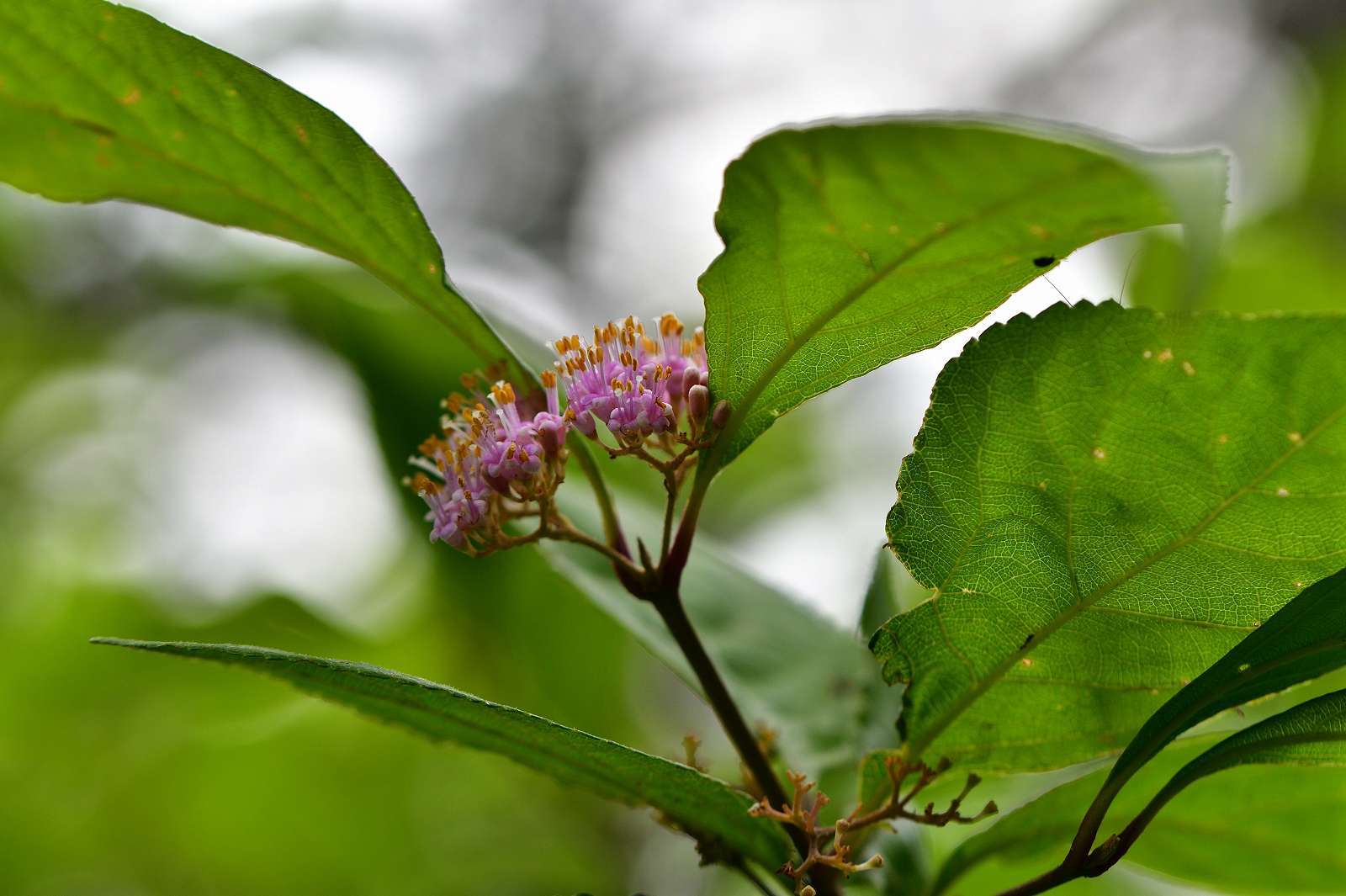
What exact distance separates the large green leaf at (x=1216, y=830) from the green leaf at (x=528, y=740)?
0.29 m

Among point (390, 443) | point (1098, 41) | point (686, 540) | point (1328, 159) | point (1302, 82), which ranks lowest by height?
point (686, 540)

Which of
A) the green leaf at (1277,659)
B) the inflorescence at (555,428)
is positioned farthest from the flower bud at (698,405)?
the green leaf at (1277,659)

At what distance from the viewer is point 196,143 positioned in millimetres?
1101

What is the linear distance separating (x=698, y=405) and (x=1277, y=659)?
1.71 feet

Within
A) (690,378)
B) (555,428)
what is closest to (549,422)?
(555,428)

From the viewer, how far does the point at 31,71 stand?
1.10 m

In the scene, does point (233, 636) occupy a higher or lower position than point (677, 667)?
higher

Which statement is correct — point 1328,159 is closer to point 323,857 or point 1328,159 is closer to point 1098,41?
point 323,857

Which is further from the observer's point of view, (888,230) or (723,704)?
(723,704)

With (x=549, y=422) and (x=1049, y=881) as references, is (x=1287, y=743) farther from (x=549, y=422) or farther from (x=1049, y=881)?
(x=549, y=422)

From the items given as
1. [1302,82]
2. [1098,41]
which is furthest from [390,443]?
[1098,41]

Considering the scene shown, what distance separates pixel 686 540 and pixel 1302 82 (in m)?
4.28

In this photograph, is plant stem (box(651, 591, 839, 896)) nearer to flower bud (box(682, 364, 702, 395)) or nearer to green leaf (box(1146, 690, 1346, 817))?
flower bud (box(682, 364, 702, 395))

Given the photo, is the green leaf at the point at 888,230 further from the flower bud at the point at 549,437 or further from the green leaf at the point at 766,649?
the green leaf at the point at 766,649
